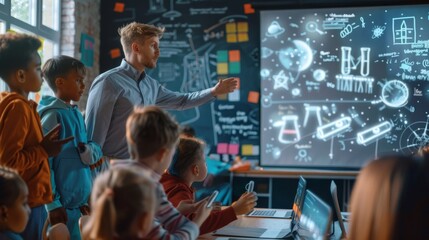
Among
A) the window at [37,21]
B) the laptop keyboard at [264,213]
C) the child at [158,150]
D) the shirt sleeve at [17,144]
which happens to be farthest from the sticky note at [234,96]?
the child at [158,150]

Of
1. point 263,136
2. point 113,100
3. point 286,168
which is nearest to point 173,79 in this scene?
point 263,136

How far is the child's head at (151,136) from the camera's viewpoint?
179cm

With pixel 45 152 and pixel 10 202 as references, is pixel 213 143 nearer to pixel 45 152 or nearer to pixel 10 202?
pixel 45 152

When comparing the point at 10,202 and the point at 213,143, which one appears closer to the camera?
the point at 10,202

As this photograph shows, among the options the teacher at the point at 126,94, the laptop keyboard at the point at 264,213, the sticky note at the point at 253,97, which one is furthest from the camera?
the sticky note at the point at 253,97

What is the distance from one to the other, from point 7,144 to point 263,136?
336cm

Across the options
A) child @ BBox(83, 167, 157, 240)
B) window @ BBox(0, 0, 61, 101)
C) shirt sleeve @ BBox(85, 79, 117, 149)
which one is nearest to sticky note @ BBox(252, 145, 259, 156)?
window @ BBox(0, 0, 61, 101)

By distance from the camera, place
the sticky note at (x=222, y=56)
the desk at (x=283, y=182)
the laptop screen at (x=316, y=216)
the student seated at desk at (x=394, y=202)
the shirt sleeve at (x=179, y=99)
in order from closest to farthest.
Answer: the student seated at desk at (x=394, y=202) → the laptop screen at (x=316, y=216) → the shirt sleeve at (x=179, y=99) → the desk at (x=283, y=182) → the sticky note at (x=222, y=56)

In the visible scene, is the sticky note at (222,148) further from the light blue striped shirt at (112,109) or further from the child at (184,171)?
the child at (184,171)

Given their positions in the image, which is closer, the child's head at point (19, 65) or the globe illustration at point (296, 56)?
the child's head at point (19, 65)

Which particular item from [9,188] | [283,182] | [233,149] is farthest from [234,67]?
[9,188]

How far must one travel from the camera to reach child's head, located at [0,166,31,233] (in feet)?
5.80

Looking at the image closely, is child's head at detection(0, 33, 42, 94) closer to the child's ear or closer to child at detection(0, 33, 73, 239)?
child at detection(0, 33, 73, 239)

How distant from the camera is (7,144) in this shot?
2096 mm
